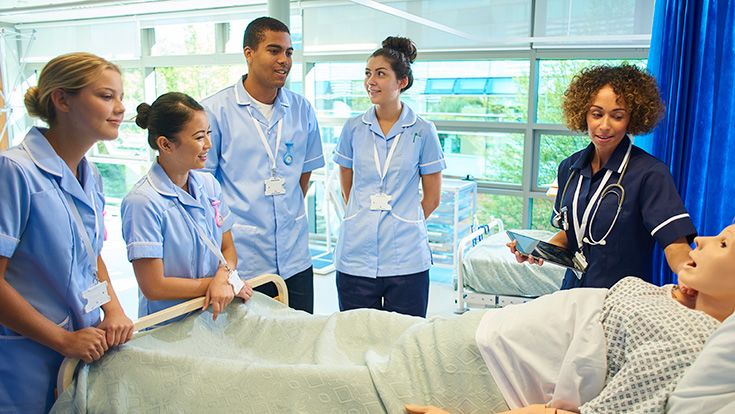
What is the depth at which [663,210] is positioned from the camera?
6.12ft

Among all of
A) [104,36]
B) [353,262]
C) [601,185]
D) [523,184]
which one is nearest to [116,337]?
[353,262]

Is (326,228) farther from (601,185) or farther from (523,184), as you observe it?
(601,185)

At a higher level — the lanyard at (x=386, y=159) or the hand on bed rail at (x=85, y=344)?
the lanyard at (x=386, y=159)

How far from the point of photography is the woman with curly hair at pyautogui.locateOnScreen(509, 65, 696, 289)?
1.90 meters

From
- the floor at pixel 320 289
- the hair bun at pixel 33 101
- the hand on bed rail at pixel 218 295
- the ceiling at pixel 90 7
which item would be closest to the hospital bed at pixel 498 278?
the floor at pixel 320 289

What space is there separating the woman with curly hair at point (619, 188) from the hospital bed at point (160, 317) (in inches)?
42.8

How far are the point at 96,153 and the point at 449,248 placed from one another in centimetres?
483

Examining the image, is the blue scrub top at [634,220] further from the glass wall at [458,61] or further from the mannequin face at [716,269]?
the glass wall at [458,61]

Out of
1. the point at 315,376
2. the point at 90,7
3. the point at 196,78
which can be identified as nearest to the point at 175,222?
the point at 315,376

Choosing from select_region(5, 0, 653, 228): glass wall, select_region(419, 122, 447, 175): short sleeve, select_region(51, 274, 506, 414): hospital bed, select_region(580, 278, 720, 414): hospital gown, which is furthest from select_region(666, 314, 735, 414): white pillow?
select_region(5, 0, 653, 228): glass wall

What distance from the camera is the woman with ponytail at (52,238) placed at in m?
1.50

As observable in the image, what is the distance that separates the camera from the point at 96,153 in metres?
A: 7.41

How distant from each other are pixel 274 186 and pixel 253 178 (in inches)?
3.6

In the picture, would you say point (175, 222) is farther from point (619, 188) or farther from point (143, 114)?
point (619, 188)
